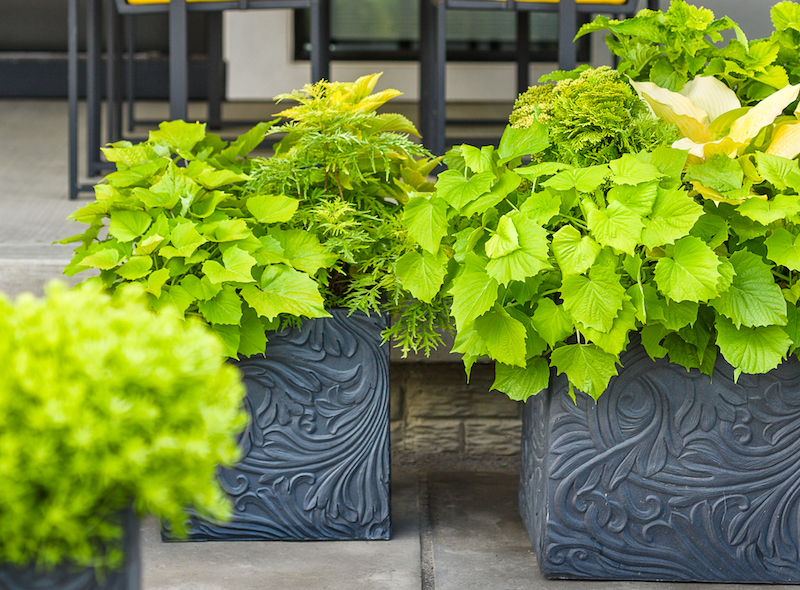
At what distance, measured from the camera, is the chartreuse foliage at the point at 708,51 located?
123 cm

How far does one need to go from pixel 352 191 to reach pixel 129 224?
0.39 m

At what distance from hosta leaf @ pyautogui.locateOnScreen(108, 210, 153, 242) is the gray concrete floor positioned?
43 cm

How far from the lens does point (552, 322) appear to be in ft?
3.54

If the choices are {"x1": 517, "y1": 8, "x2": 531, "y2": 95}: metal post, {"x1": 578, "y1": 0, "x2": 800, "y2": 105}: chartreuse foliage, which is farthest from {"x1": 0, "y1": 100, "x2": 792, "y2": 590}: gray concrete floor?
{"x1": 517, "y1": 8, "x2": 531, "y2": 95}: metal post

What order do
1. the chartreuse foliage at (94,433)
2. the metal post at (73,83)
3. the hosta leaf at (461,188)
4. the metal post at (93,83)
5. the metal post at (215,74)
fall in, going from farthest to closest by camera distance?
the metal post at (215,74) < the metal post at (93,83) < the metal post at (73,83) < the hosta leaf at (461,188) < the chartreuse foliage at (94,433)

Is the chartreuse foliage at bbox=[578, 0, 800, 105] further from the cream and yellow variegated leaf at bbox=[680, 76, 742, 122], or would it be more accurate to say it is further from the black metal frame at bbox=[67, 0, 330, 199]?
the black metal frame at bbox=[67, 0, 330, 199]

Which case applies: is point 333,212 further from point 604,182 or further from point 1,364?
point 1,364

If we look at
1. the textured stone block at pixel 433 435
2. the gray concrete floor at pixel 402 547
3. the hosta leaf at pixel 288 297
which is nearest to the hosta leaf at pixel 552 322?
the hosta leaf at pixel 288 297

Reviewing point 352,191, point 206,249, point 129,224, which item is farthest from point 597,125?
point 129,224

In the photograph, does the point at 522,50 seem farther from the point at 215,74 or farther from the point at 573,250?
the point at 573,250

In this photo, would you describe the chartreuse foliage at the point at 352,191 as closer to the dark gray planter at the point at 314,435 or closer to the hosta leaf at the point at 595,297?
the dark gray planter at the point at 314,435

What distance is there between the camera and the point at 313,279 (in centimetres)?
126

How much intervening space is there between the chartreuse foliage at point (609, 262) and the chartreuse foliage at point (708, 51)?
0.59ft

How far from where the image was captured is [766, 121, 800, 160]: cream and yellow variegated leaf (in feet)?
3.81
